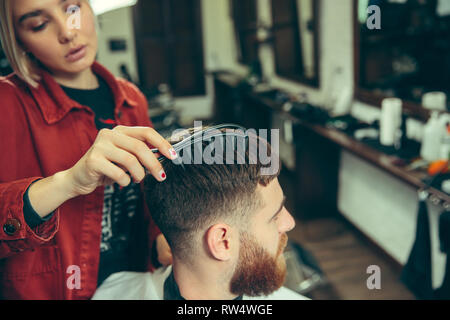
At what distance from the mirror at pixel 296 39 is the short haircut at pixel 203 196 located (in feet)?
9.81

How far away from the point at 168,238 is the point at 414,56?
2.16m

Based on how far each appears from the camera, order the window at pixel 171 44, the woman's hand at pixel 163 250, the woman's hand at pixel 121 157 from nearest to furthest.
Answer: the woman's hand at pixel 121 157, the woman's hand at pixel 163 250, the window at pixel 171 44

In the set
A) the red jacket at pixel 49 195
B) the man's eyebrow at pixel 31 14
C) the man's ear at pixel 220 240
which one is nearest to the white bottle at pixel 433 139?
the man's ear at pixel 220 240

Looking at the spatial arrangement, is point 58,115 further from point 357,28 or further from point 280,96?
point 280,96

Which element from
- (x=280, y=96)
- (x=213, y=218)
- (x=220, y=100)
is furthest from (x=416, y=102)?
(x=220, y=100)

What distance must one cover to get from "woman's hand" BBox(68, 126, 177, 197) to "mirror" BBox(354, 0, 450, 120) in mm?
1539

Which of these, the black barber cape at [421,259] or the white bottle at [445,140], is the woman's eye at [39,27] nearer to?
the black barber cape at [421,259]

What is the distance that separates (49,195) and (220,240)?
387mm

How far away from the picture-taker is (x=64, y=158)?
83cm

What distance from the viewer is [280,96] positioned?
13.2ft

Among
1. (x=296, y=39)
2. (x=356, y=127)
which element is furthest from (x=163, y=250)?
(x=296, y=39)

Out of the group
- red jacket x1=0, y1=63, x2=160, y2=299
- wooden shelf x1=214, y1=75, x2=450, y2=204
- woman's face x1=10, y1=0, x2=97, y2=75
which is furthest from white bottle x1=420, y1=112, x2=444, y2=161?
woman's face x1=10, y1=0, x2=97, y2=75

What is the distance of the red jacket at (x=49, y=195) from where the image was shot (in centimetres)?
79

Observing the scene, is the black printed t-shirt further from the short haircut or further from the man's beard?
the man's beard
